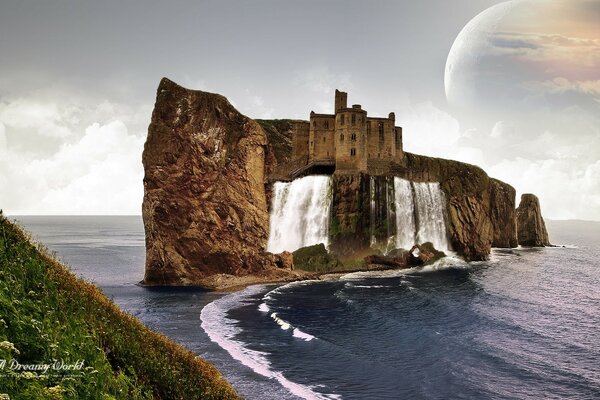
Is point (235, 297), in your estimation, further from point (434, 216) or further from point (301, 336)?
point (434, 216)

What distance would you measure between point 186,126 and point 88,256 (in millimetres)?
53370

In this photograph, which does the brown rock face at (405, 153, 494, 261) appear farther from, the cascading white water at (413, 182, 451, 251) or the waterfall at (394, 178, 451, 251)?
the waterfall at (394, 178, 451, 251)

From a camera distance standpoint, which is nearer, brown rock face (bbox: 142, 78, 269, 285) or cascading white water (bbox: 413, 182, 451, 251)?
brown rock face (bbox: 142, 78, 269, 285)

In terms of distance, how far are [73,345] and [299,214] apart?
76.7 metres

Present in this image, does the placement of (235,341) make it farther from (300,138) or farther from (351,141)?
(300,138)

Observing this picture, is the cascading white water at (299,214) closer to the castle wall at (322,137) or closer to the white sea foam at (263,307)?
the castle wall at (322,137)

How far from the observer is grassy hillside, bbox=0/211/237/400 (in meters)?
9.67

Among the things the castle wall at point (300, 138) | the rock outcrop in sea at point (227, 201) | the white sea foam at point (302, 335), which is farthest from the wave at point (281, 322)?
the castle wall at point (300, 138)

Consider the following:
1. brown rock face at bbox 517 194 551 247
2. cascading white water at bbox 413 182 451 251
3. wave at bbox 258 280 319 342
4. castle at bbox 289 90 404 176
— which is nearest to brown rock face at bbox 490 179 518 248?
brown rock face at bbox 517 194 551 247

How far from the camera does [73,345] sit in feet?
37.7

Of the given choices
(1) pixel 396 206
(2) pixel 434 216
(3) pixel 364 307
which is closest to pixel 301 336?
(3) pixel 364 307

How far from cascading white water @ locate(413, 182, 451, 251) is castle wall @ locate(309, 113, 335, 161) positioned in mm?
19496

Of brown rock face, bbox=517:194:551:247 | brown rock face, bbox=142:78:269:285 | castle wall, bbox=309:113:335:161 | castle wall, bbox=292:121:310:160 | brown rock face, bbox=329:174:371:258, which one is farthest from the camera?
brown rock face, bbox=517:194:551:247

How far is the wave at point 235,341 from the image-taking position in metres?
28.9
